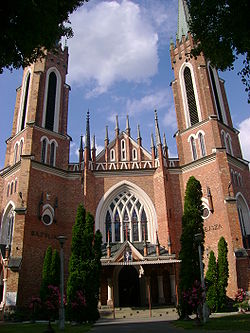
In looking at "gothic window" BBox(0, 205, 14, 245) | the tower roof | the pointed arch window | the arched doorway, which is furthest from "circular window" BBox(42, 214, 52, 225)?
the tower roof

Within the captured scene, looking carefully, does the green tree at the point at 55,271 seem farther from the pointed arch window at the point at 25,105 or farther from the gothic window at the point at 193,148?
the gothic window at the point at 193,148

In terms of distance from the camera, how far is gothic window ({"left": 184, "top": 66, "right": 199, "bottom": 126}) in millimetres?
30812

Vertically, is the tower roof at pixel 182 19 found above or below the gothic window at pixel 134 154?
above

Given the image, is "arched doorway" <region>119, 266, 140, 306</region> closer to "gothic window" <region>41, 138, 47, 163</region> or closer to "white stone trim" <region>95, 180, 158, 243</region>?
"white stone trim" <region>95, 180, 158, 243</region>

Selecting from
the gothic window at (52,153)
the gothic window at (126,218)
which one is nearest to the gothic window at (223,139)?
the gothic window at (126,218)

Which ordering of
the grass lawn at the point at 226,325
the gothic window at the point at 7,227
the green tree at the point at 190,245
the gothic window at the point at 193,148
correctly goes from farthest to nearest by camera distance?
the gothic window at the point at 193,148
the gothic window at the point at 7,227
the green tree at the point at 190,245
the grass lawn at the point at 226,325

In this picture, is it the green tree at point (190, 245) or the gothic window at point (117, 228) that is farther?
the gothic window at point (117, 228)

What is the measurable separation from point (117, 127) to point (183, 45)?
11891mm

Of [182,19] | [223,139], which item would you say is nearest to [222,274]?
[223,139]

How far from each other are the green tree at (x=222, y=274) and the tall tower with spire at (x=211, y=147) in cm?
142

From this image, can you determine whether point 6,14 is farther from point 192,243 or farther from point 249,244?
point 249,244

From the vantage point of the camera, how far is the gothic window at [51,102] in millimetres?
30411

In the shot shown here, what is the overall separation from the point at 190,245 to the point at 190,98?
19018 millimetres

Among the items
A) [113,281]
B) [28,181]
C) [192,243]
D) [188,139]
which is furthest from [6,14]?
[188,139]
